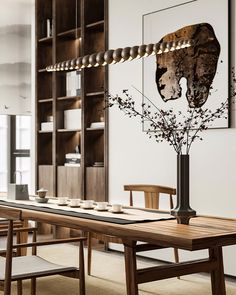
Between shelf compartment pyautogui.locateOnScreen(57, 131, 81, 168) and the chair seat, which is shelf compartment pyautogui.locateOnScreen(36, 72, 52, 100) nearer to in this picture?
shelf compartment pyautogui.locateOnScreen(57, 131, 81, 168)

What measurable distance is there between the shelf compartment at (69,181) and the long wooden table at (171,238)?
265cm

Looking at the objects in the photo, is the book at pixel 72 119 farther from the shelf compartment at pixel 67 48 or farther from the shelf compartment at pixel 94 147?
the shelf compartment at pixel 67 48

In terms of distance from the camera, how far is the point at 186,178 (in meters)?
3.33

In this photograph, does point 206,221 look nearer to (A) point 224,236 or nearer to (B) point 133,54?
(A) point 224,236

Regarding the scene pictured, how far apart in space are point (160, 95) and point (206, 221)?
7.28 feet

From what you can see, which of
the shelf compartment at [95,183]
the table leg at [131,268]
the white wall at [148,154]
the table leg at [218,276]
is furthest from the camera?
the shelf compartment at [95,183]

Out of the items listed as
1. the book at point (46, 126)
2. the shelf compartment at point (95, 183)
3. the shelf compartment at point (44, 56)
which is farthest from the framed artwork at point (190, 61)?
the shelf compartment at point (44, 56)

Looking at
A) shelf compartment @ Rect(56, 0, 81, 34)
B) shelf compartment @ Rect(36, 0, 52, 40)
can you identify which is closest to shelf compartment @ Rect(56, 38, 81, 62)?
shelf compartment @ Rect(56, 0, 81, 34)

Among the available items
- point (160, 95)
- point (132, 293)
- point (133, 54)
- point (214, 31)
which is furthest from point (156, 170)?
point (132, 293)

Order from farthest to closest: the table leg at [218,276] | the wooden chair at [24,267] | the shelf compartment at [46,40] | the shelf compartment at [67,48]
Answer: the shelf compartment at [46,40] → the shelf compartment at [67,48] → the table leg at [218,276] → the wooden chair at [24,267]

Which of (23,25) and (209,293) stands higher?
(23,25)

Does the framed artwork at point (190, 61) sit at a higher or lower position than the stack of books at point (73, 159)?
higher

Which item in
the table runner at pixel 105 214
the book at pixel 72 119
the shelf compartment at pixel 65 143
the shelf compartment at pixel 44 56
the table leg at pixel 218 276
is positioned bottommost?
the table leg at pixel 218 276

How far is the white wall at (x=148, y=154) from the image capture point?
483cm
